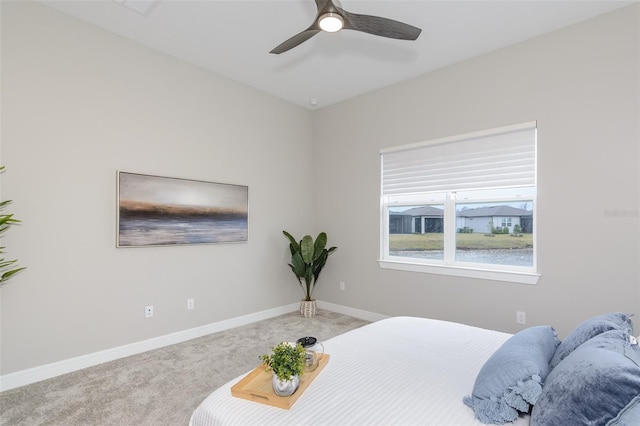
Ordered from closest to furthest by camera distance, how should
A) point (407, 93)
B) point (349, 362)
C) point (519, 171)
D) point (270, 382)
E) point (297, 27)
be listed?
point (270, 382), point (349, 362), point (297, 27), point (519, 171), point (407, 93)

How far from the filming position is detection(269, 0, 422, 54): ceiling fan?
186cm

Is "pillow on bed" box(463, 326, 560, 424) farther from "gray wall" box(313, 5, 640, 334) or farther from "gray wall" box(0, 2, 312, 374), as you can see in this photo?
"gray wall" box(0, 2, 312, 374)

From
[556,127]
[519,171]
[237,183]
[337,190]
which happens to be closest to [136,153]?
[237,183]

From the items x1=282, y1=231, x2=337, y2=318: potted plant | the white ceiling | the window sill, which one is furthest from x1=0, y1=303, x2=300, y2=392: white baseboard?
the white ceiling

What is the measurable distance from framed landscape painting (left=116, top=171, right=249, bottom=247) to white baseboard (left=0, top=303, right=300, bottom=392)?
960mm

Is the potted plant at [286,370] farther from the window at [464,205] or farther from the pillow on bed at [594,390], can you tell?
the window at [464,205]

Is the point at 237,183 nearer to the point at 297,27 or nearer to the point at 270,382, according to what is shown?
the point at 297,27

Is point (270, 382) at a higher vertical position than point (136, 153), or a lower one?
lower

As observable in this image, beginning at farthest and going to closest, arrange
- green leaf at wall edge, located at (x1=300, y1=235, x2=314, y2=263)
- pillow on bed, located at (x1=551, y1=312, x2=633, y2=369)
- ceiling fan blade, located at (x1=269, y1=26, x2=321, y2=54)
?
green leaf at wall edge, located at (x1=300, y1=235, x2=314, y2=263) → ceiling fan blade, located at (x1=269, y1=26, x2=321, y2=54) → pillow on bed, located at (x1=551, y1=312, x2=633, y2=369)

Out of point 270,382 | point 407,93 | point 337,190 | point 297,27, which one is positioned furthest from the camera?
point 337,190

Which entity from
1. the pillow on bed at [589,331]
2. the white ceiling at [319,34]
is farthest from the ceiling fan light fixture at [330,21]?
the pillow on bed at [589,331]

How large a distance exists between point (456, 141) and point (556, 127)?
2.93ft

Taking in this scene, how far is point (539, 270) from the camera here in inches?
118

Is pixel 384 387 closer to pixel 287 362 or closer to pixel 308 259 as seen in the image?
pixel 287 362
